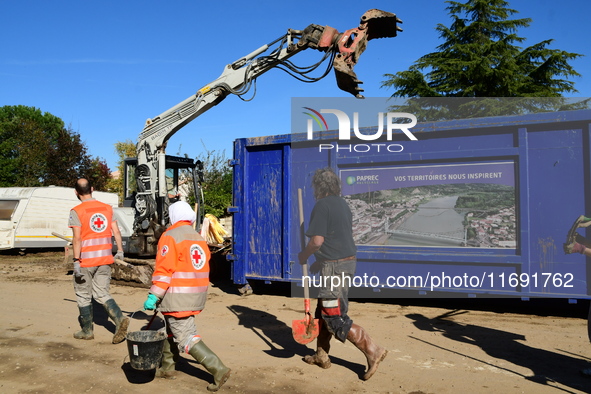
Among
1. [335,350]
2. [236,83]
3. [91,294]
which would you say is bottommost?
[335,350]

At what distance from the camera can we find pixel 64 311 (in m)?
7.31

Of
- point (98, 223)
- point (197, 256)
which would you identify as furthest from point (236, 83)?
point (197, 256)

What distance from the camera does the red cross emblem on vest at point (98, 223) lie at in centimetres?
557

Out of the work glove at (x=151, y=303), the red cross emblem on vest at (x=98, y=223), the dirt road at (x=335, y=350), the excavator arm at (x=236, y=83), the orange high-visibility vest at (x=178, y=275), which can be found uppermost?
the excavator arm at (x=236, y=83)

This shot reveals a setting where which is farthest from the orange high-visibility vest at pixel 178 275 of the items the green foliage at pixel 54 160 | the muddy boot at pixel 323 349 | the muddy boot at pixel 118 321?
the green foliage at pixel 54 160

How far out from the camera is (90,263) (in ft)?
18.1

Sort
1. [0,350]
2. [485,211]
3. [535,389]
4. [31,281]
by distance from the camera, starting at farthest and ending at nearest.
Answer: [31,281] < [485,211] < [0,350] < [535,389]

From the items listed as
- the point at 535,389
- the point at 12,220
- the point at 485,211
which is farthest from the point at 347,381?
the point at 12,220

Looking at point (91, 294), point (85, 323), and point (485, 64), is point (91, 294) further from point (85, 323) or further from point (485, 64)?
point (485, 64)

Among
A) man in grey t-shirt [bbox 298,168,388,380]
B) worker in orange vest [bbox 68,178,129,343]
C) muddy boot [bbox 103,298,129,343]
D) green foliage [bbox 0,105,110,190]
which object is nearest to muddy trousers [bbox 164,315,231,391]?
man in grey t-shirt [bbox 298,168,388,380]

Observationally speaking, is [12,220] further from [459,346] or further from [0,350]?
[459,346]

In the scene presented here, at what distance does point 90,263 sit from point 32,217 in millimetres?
11659

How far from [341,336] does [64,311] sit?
490cm

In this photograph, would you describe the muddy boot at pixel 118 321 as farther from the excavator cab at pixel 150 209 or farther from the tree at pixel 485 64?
the tree at pixel 485 64
